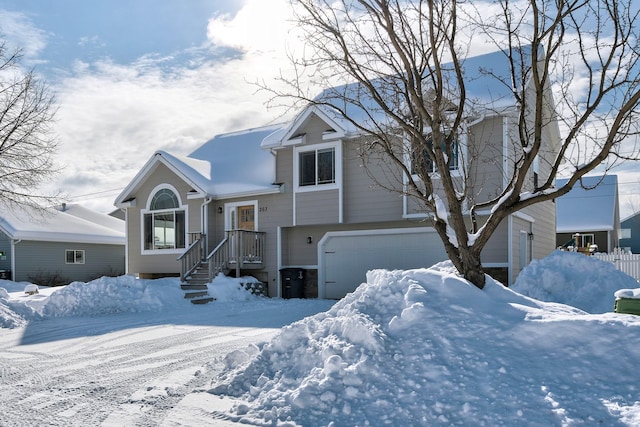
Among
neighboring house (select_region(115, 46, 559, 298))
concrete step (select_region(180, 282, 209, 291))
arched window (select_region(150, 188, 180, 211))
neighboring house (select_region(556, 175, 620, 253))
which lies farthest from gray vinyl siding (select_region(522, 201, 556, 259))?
arched window (select_region(150, 188, 180, 211))

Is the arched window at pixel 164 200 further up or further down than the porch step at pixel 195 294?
further up

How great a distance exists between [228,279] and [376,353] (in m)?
12.3

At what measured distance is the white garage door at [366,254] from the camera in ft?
50.1

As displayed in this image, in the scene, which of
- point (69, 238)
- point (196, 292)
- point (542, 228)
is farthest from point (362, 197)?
point (69, 238)

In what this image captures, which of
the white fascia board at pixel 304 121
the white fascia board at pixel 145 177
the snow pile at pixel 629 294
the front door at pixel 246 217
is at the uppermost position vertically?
the white fascia board at pixel 304 121

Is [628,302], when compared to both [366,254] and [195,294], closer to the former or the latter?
[366,254]

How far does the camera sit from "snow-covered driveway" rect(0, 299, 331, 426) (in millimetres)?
5035

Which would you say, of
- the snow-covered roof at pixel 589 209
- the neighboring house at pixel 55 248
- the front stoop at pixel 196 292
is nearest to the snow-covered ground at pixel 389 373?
the front stoop at pixel 196 292

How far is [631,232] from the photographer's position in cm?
4194

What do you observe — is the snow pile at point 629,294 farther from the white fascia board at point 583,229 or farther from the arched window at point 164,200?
the white fascia board at point 583,229

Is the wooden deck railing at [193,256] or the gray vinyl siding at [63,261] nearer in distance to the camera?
the wooden deck railing at [193,256]

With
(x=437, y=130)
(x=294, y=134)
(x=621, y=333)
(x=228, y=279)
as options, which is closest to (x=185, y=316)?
(x=228, y=279)

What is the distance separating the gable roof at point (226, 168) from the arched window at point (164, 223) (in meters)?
1.05

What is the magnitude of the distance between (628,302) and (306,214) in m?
11.2
